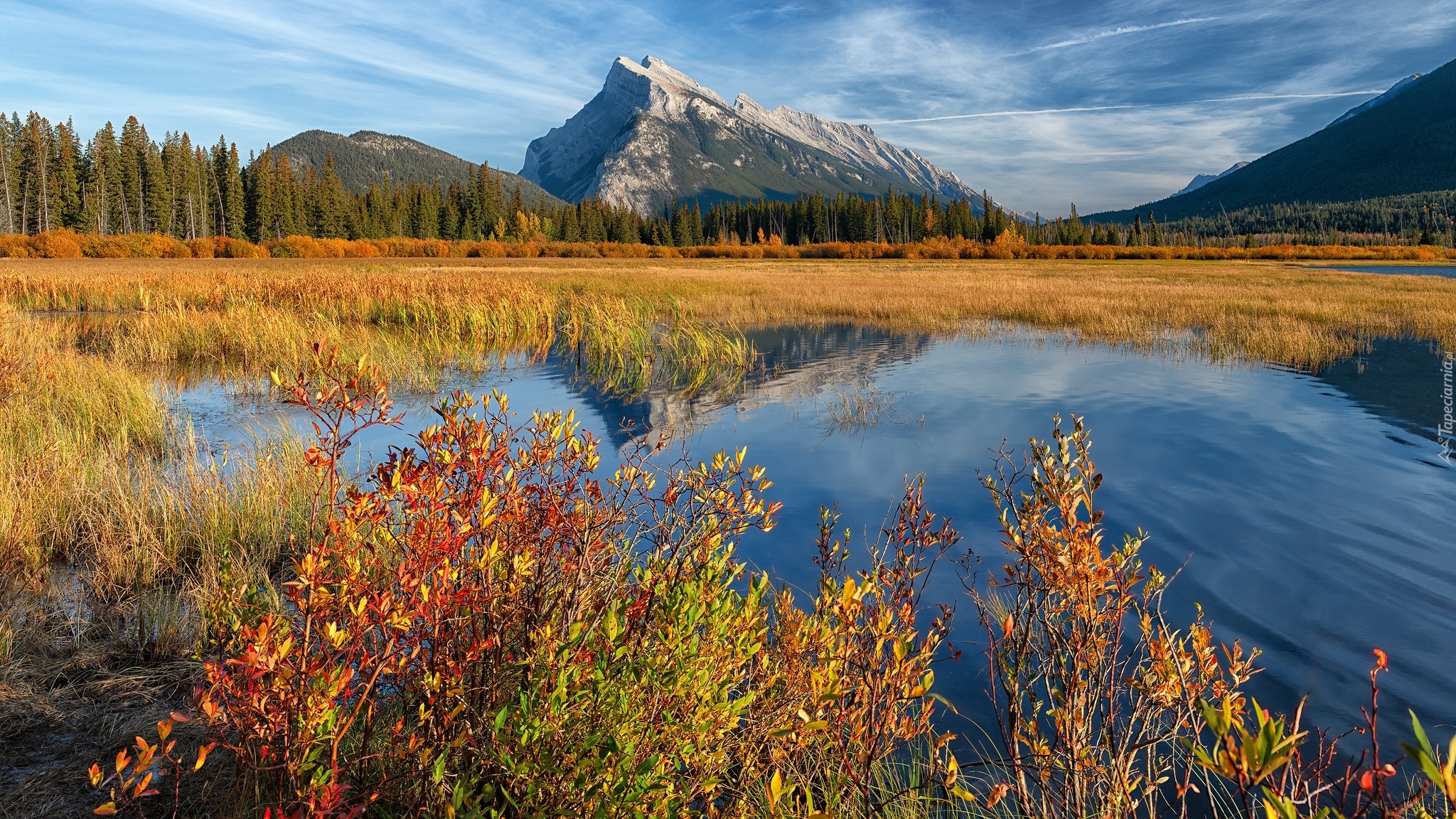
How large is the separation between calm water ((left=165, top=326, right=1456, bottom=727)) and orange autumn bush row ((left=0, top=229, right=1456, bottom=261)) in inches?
2963

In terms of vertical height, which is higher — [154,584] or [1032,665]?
[154,584]

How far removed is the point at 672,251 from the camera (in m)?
100

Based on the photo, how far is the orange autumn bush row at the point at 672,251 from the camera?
7612 cm

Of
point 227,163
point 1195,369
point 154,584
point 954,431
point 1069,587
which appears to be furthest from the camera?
point 227,163

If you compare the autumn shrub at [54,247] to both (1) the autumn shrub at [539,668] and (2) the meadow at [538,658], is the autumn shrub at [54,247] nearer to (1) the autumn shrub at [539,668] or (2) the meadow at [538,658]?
(2) the meadow at [538,658]

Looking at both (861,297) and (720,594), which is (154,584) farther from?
(861,297)

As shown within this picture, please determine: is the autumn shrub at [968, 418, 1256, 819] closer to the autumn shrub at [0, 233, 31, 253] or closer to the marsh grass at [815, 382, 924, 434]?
the marsh grass at [815, 382, 924, 434]

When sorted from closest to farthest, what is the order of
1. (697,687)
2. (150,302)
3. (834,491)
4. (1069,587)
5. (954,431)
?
(697,687) < (1069,587) < (834,491) < (954,431) < (150,302)

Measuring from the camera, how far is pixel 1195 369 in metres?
16.5

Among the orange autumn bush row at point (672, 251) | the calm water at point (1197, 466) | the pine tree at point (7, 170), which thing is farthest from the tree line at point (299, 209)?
the calm water at point (1197, 466)

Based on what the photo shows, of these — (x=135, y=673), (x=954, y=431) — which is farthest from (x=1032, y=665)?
(x=954, y=431)

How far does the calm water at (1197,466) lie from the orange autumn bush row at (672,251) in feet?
247

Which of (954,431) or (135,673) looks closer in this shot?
(135,673)

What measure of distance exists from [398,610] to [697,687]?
3.22 ft
